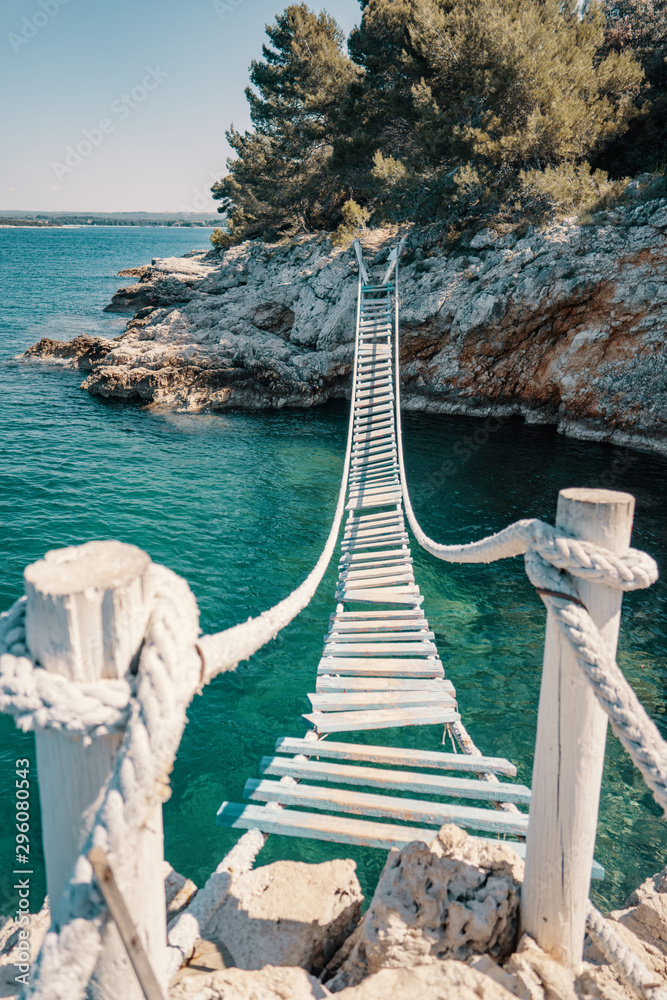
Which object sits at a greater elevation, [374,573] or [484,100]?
[484,100]

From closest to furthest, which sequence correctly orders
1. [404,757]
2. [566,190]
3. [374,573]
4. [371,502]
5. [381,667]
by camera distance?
1. [404,757]
2. [381,667]
3. [374,573]
4. [371,502]
5. [566,190]

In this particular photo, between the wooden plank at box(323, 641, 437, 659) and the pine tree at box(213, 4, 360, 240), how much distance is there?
2149 centimetres

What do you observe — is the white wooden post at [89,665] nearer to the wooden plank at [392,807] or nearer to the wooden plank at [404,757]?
the wooden plank at [392,807]

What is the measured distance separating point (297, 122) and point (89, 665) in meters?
27.8

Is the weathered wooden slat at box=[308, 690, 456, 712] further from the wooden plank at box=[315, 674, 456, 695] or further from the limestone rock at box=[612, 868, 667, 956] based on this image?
the limestone rock at box=[612, 868, 667, 956]

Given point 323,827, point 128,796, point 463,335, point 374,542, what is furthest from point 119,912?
point 463,335

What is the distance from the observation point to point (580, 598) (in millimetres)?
1840

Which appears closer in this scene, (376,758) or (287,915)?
(287,915)

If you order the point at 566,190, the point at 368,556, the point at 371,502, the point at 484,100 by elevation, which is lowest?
the point at 368,556

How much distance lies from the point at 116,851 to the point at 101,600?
473 mm

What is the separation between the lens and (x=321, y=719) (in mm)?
4566

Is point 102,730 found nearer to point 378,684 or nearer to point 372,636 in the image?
point 378,684

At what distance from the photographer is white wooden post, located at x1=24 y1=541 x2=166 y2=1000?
3.51 feet

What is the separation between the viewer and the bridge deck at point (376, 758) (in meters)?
3.39
